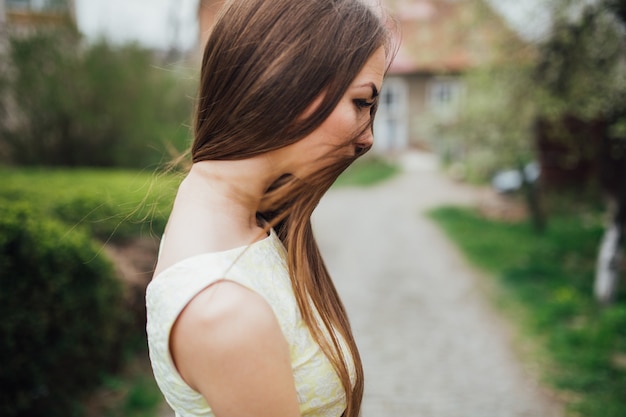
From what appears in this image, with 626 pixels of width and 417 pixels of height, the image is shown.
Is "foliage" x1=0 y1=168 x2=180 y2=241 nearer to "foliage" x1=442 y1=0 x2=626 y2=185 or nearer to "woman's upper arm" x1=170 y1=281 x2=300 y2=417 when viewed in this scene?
"woman's upper arm" x1=170 y1=281 x2=300 y2=417

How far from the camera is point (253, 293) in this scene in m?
1.04

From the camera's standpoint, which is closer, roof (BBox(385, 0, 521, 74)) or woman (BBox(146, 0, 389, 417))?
woman (BBox(146, 0, 389, 417))

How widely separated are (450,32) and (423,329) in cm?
415

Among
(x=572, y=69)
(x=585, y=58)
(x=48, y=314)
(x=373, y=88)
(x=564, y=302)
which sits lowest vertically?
(x=564, y=302)

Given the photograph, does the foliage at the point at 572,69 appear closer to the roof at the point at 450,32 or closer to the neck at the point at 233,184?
the roof at the point at 450,32

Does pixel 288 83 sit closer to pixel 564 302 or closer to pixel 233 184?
pixel 233 184

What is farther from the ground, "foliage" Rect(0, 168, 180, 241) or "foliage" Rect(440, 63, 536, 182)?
"foliage" Rect(0, 168, 180, 241)

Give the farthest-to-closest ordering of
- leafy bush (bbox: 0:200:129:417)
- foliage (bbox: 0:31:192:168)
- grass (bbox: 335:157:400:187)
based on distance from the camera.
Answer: grass (bbox: 335:157:400:187)
foliage (bbox: 0:31:192:168)
leafy bush (bbox: 0:200:129:417)

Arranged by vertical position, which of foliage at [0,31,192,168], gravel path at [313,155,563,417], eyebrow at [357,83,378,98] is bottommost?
gravel path at [313,155,563,417]

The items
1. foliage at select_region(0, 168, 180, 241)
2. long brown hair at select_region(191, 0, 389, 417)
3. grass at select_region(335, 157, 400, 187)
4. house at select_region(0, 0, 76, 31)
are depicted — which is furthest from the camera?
grass at select_region(335, 157, 400, 187)

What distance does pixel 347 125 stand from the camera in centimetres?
116

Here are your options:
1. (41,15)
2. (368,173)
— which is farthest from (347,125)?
(368,173)

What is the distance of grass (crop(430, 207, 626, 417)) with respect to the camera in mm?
4453

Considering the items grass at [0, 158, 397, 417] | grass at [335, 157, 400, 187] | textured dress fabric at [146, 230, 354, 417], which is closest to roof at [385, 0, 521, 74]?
grass at [0, 158, 397, 417]
